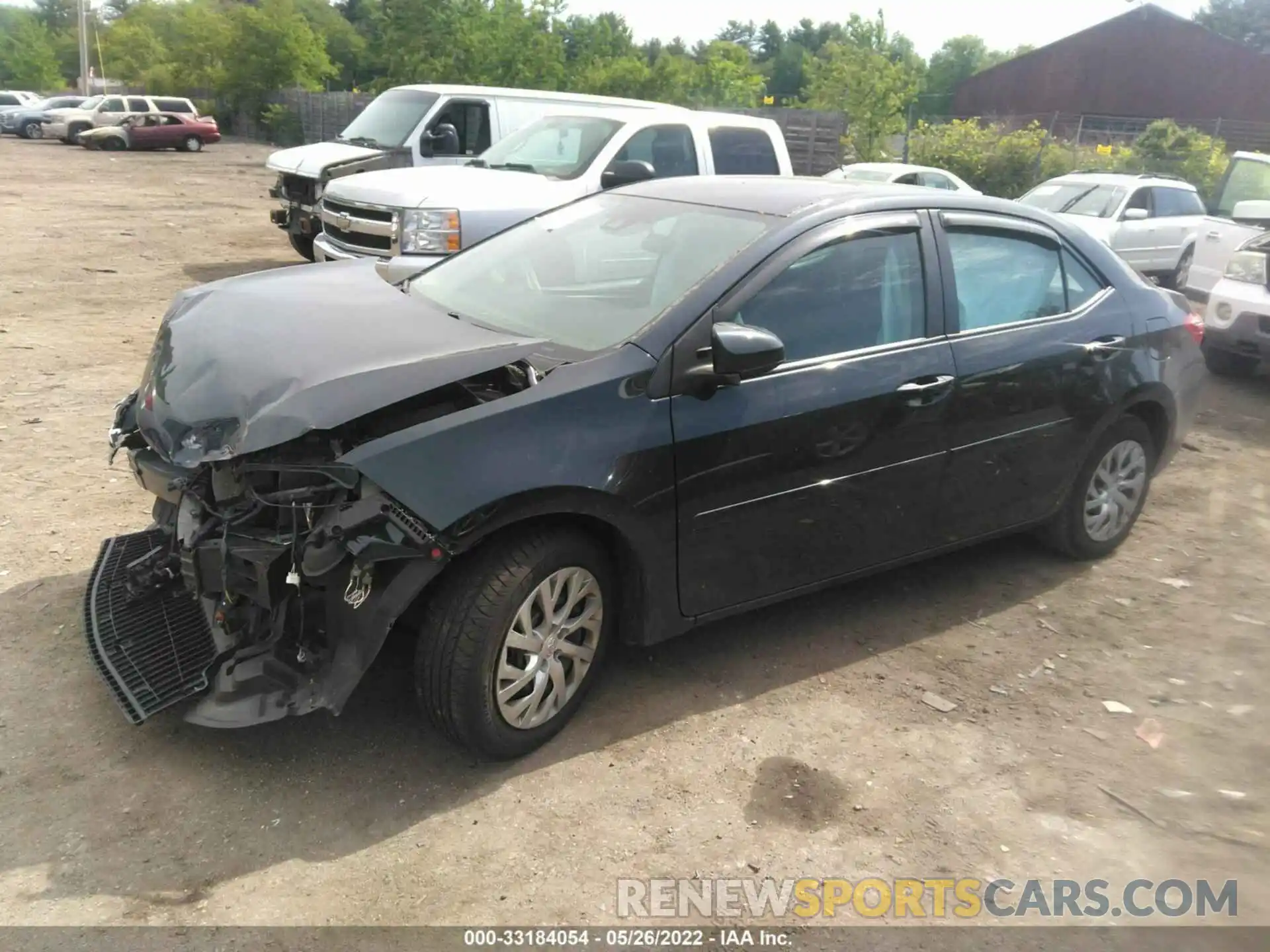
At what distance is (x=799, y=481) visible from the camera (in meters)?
3.82

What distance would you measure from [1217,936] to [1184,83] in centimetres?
5101

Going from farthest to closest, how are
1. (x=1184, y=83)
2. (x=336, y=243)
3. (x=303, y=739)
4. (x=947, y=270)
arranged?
(x=1184, y=83) → (x=336, y=243) → (x=947, y=270) → (x=303, y=739)

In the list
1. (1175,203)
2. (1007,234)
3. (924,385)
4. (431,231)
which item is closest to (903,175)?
(1175,203)

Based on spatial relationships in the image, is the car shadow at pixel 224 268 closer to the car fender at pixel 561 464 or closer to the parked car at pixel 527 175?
the parked car at pixel 527 175

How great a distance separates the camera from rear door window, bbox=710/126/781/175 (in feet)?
31.3

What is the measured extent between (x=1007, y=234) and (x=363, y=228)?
5.80 meters

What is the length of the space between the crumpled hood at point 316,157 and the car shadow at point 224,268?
1.08m

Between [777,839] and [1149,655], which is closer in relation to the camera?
[777,839]

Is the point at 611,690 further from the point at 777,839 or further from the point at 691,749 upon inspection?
the point at 777,839

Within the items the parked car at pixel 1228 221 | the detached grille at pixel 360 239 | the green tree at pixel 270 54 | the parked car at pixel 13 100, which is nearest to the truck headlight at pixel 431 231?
the detached grille at pixel 360 239

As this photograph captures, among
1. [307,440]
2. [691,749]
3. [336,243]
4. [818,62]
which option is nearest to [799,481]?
[691,749]

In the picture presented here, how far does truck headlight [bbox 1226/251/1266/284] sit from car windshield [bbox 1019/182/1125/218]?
4.66 metres

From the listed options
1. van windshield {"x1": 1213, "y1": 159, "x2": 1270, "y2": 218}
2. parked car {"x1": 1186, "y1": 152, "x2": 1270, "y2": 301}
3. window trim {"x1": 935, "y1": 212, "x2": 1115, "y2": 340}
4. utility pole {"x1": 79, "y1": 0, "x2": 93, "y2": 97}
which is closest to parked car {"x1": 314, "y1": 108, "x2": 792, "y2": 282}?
window trim {"x1": 935, "y1": 212, "x2": 1115, "y2": 340}

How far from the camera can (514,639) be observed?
3.26 metres
